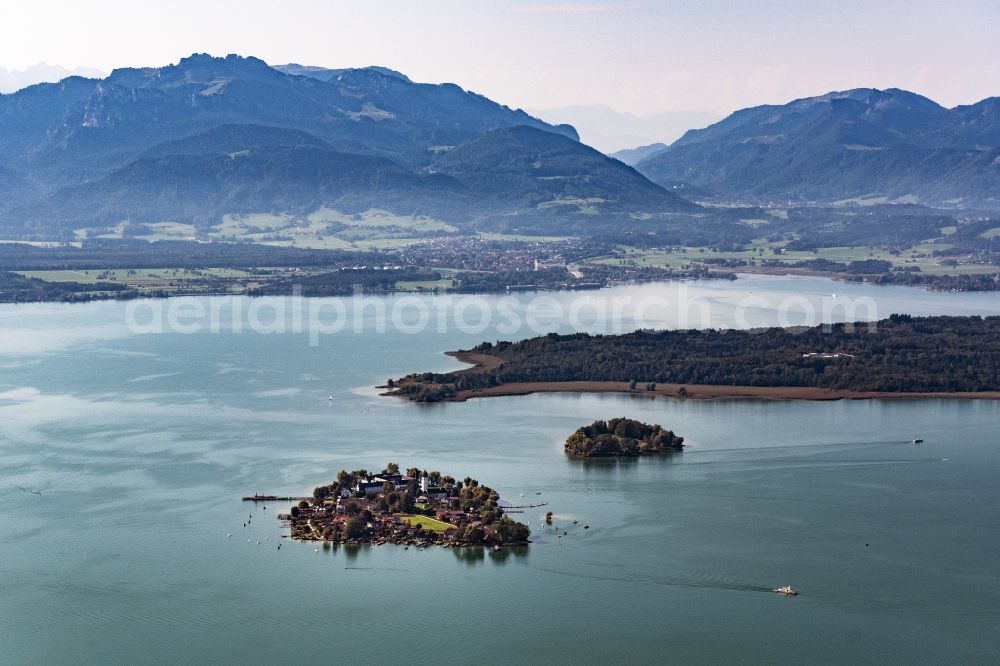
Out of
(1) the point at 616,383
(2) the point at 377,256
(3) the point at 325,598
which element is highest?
(2) the point at 377,256

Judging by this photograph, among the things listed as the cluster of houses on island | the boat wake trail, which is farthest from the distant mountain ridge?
the boat wake trail

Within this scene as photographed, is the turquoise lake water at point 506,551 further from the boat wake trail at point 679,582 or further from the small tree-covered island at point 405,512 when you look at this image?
the small tree-covered island at point 405,512

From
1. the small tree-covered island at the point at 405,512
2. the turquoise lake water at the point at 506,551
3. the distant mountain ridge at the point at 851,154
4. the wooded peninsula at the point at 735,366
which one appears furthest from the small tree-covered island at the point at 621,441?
the distant mountain ridge at the point at 851,154

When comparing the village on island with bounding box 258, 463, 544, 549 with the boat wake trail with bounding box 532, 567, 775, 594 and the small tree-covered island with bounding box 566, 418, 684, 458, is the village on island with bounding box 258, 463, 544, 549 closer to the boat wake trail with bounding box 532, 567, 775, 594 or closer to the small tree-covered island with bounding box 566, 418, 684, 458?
the boat wake trail with bounding box 532, 567, 775, 594

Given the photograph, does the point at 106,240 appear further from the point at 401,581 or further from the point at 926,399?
the point at 401,581

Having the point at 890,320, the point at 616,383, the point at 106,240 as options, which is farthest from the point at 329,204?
the point at 616,383
